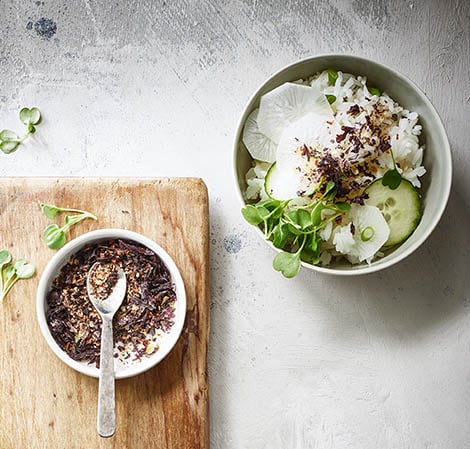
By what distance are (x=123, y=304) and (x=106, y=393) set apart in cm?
14

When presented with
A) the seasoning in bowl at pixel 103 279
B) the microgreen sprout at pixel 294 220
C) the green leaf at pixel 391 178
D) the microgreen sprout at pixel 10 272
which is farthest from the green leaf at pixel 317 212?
the microgreen sprout at pixel 10 272

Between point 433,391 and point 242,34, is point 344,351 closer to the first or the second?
point 433,391

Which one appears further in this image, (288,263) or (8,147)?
(8,147)

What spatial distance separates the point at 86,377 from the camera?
45.0 inches

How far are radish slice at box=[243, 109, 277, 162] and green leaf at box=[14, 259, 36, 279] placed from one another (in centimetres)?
41

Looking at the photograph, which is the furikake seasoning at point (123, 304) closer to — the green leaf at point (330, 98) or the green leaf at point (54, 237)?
the green leaf at point (54, 237)

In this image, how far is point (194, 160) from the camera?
1.22 m

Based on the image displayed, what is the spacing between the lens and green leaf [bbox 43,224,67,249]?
1.13 metres

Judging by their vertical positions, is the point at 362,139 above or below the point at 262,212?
above

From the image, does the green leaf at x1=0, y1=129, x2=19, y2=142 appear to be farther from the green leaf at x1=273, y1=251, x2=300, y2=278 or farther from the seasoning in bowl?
the green leaf at x1=273, y1=251, x2=300, y2=278

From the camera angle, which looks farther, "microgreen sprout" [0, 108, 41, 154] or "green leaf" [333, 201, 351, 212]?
"microgreen sprout" [0, 108, 41, 154]

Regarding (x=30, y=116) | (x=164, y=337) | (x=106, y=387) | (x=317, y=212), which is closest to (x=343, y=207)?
(x=317, y=212)

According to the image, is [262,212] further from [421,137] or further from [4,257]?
[4,257]

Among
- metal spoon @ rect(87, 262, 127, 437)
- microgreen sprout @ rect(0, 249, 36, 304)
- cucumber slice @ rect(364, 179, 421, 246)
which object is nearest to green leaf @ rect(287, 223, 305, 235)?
cucumber slice @ rect(364, 179, 421, 246)
